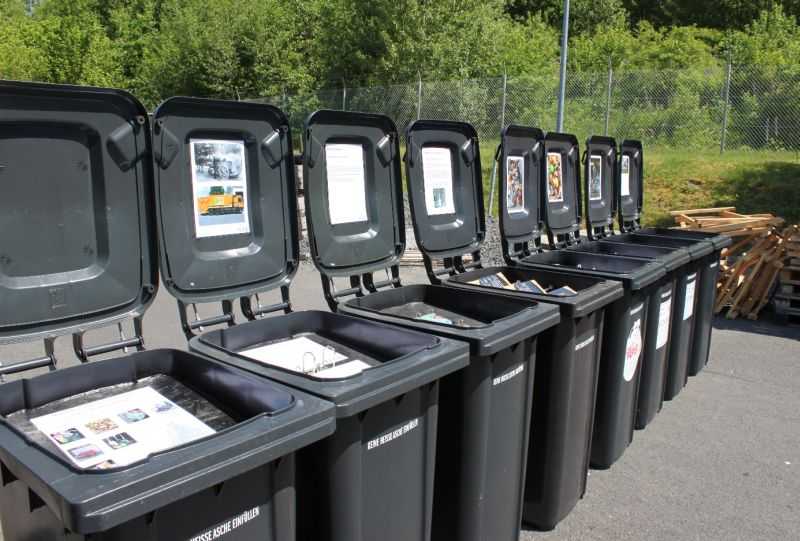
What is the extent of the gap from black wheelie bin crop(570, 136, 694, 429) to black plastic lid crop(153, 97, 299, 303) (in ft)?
8.33

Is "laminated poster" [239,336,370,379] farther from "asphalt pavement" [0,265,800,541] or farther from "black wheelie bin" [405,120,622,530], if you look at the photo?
"asphalt pavement" [0,265,800,541]

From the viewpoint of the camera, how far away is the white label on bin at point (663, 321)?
14.2ft

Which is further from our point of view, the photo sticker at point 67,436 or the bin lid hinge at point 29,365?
the bin lid hinge at point 29,365

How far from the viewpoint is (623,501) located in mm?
3590

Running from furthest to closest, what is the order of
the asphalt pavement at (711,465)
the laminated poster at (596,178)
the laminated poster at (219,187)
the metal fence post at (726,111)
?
the metal fence post at (726,111)
the laminated poster at (596,178)
the asphalt pavement at (711,465)
the laminated poster at (219,187)

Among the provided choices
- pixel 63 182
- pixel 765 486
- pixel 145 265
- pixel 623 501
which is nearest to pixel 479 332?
pixel 145 265

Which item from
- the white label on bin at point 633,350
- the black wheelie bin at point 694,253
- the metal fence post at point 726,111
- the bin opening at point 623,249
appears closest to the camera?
the white label on bin at point 633,350

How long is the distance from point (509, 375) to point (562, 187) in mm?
2723

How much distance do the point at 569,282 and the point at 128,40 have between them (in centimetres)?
4034

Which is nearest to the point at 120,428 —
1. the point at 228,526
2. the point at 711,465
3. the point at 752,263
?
the point at 228,526

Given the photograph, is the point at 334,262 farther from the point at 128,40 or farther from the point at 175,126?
the point at 128,40

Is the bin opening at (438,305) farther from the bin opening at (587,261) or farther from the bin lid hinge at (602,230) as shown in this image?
the bin lid hinge at (602,230)

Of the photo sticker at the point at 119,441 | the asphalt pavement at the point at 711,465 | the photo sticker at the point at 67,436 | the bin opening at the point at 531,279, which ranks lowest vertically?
the asphalt pavement at the point at 711,465

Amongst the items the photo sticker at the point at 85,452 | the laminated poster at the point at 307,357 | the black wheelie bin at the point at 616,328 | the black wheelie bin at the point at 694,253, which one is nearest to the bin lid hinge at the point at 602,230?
the black wheelie bin at the point at 694,253
